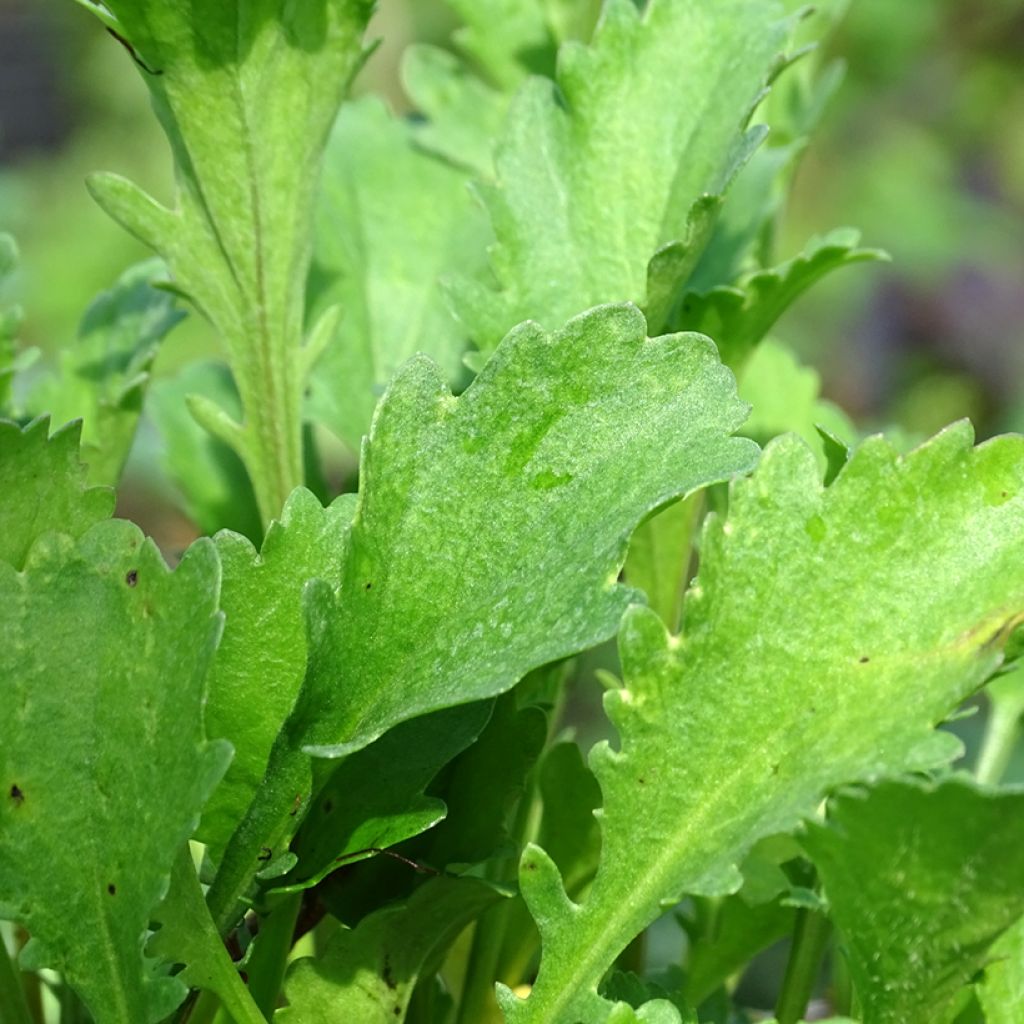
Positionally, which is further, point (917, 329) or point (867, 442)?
point (917, 329)

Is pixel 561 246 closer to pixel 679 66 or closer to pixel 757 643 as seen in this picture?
pixel 679 66

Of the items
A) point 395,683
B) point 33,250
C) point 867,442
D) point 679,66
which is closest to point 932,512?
point 867,442

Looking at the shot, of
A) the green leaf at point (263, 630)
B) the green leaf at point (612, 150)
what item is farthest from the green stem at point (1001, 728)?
the green leaf at point (263, 630)

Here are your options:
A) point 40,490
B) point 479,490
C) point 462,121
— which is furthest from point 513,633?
point 462,121

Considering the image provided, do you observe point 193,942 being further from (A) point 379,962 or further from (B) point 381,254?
(B) point 381,254

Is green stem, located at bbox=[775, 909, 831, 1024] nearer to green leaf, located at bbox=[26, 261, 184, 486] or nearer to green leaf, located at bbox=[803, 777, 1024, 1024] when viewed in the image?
green leaf, located at bbox=[803, 777, 1024, 1024]
